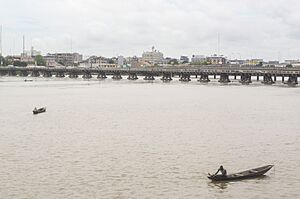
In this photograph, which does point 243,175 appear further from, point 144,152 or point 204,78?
point 204,78

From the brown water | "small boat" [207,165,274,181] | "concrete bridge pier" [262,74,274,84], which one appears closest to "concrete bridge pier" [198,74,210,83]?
"concrete bridge pier" [262,74,274,84]

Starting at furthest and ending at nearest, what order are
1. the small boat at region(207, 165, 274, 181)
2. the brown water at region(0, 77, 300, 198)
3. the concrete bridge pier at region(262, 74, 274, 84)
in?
the concrete bridge pier at region(262, 74, 274, 84), the small boat at region(207, 165, 274, 181), the brown water at region(0, 77, 300, 198)

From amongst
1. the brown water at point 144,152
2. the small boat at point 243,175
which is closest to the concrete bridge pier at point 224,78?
the brown water at point 144,152

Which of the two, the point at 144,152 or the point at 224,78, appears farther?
the point at 224,78

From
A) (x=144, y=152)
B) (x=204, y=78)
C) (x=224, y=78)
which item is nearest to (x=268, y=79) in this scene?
(x=224, y=78)

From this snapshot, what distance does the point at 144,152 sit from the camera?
1394 inches

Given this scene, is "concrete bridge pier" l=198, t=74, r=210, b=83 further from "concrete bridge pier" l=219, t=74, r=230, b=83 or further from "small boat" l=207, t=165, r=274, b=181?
"small boat" l=207, t=165, r=274, b=181

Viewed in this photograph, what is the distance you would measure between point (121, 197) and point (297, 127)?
2871 centimetres

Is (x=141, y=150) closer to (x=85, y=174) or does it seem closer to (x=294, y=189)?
(x=85, y=174)

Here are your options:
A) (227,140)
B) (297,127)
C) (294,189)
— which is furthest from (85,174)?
(297,127)

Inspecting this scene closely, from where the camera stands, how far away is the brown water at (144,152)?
Answer: 26.0 m

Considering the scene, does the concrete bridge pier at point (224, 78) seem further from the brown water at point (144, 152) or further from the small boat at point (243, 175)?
the small boat at point (243, 175)

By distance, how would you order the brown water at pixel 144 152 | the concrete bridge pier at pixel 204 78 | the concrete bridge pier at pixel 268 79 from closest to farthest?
1. the brown water at pixel 144 152
2. the concrete bridge pier at pixel 268 79
3. the concrete bridge pier at pixel 204 78

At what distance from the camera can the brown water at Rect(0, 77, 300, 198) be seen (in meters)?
26.0
